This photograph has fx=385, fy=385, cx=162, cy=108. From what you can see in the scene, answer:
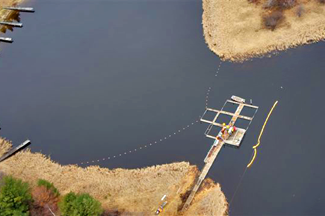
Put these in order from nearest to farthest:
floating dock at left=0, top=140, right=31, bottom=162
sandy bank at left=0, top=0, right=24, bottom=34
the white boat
Answer: floating dock at left=0, top=140, right=31, bottom=162, the white boat, sandy bank at left=0, top=0, right=24, bottom=34

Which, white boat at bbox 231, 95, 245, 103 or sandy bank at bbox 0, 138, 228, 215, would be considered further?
white boat at bbox 231, 95, 245, 103

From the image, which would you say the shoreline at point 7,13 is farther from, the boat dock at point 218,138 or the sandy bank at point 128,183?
the boat dock at point 218,138

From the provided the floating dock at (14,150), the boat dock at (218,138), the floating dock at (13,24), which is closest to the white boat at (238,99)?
the boat dock at (218,138)

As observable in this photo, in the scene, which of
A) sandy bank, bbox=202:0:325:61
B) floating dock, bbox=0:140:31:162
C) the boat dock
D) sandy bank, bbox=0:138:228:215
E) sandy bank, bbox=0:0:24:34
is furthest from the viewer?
sandy bank, bbox=0:0:24:34

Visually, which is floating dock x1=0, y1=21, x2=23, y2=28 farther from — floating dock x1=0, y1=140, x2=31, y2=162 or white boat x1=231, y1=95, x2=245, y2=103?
white boat x1=231, y1=95, x2=245, y2=103

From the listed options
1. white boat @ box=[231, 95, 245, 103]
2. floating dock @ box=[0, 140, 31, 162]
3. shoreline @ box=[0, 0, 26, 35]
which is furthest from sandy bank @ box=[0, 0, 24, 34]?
white boat @ box=[231, 95, 245, 103]

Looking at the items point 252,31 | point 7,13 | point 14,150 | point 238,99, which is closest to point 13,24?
point 7,13
